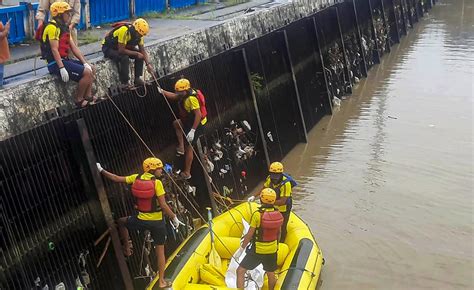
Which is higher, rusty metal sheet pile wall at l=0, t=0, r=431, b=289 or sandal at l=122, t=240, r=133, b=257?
rusty metal sheet pile wall at l=0, t=0, r=431, b=289

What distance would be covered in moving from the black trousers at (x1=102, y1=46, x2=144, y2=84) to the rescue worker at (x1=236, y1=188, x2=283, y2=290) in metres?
3.01

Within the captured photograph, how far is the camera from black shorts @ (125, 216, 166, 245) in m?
7.46

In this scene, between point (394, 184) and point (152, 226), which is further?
point (394, 184)

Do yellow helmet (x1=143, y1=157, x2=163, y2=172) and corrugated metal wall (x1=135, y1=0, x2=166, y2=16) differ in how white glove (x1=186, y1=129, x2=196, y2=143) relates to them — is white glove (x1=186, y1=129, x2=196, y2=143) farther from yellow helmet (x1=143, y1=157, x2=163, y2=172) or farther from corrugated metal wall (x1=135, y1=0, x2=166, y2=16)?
corrugated metal wall (x1=135, y1=0, x2=166, y2=16)

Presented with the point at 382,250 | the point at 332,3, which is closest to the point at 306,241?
→ the point at 382,250

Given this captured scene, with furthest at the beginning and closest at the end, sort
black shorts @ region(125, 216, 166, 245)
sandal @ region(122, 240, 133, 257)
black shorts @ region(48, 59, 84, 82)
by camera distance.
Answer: sandal @ region(122, 240, 133, 257) < black shorts @ region(48, 59, 84, 82) < black shorts @ region(125, 216, 166, 245)

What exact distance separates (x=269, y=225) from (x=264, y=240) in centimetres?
30

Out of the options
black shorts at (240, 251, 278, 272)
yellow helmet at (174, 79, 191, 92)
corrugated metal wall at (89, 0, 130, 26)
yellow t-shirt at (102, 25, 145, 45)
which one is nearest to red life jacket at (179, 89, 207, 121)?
yellow helmet at (174, 79, 191, 92)

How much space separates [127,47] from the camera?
890cm

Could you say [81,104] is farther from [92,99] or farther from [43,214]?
[43,214]

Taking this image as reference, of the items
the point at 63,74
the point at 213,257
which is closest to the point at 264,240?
the point at 213,257

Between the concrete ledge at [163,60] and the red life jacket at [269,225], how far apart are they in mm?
3140

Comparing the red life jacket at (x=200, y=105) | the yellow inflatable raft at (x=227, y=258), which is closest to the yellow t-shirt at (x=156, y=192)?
the yellow inflatable raft at (x=227, y=258)

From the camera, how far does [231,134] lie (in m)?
11.8
